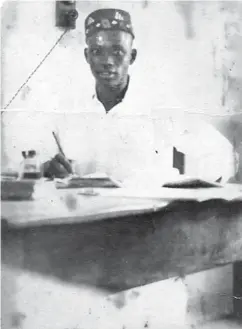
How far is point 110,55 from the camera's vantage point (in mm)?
1221

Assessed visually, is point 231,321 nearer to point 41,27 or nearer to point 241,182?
point 241,182

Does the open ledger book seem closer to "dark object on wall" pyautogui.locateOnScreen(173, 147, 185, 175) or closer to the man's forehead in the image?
"dark object on wall" pyautogui.locateOnScreen(173, 147, 185, 175)

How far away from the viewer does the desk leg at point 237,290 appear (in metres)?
1.24

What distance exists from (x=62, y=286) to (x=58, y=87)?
1.77 ft

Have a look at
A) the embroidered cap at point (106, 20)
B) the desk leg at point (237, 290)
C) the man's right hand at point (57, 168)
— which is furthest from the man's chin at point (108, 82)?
the desk leg at point (237, 290)

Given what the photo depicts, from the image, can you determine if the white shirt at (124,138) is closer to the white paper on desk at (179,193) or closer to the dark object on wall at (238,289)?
the white paper on desk at (179,193)

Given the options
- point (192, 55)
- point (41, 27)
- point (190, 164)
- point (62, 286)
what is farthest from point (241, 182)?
point (41, 27)

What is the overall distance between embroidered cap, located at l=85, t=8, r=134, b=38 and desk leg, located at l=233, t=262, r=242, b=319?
741 millimetres

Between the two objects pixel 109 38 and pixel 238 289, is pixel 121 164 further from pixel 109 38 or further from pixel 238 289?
pixel 238 289

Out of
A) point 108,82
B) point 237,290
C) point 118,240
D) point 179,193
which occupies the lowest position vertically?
point 237,290

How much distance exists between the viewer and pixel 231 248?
124 cm

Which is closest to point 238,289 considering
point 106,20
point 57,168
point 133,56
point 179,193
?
point 179,193

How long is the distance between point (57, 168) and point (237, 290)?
2.00 feet

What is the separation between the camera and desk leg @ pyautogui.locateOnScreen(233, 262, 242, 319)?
4.08ft
